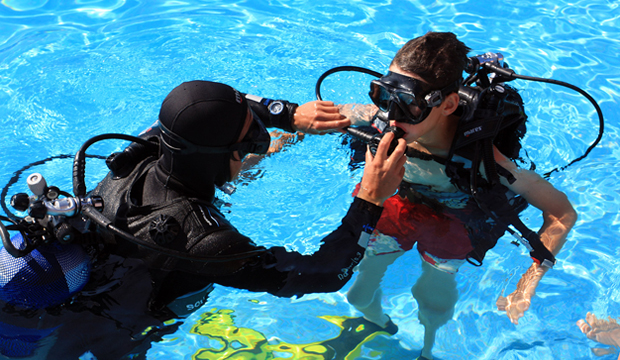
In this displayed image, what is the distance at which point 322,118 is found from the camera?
9.23ft

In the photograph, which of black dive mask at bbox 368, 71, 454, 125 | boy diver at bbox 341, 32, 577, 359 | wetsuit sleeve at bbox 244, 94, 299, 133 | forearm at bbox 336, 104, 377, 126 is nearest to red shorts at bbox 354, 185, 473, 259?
boy diver at bbox 341, 32, 577, 359

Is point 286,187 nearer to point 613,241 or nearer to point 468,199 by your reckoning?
point 468,199

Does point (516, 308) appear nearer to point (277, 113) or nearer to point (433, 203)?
point (433, 203)

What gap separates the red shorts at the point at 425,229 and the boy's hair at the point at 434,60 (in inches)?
37.8

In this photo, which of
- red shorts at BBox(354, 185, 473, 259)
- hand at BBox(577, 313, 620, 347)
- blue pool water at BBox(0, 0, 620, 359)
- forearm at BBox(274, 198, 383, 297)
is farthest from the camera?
blue pool water at BBox(0, 0, 620, 359)

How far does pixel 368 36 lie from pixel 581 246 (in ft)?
12.4

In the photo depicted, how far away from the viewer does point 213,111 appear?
2.19m

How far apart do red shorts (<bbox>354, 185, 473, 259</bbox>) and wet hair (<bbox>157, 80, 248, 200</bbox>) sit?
4.59 ft

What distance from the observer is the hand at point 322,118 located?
2787 mm

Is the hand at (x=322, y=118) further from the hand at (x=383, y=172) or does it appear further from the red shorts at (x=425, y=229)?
the red shorts at (x=425, y=229)

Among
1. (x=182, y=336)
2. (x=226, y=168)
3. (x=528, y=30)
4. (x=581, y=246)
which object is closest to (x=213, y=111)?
(x=226, y=168)

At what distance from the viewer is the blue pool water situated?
148 inches

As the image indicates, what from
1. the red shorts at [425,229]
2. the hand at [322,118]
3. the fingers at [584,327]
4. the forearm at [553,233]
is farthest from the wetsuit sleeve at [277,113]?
the fingers at [584,327]

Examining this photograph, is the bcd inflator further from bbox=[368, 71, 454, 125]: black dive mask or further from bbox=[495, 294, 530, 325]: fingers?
bbox=[495, 294, 530, 325]: fingers
